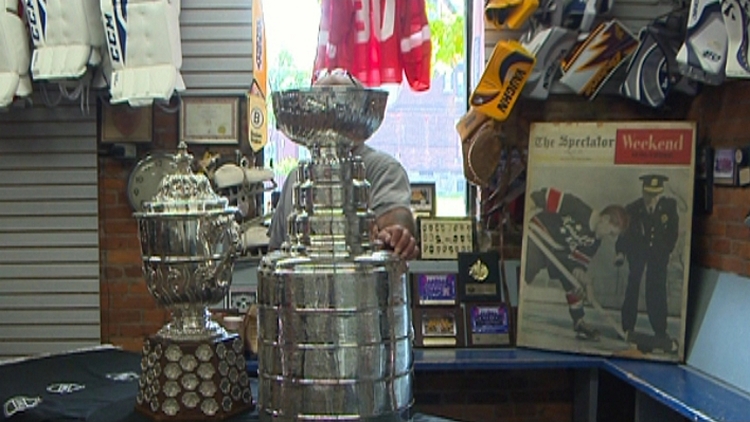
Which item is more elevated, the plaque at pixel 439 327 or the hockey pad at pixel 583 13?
the hockey pad at pixel 583 13

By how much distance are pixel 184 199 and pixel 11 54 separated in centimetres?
235

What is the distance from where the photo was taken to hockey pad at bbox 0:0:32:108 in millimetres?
3779

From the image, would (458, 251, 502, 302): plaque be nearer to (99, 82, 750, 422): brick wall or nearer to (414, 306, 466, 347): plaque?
(414, 306, 466, 347): plaque

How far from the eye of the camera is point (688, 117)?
13.3 feet

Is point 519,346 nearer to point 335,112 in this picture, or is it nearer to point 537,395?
point 537,395

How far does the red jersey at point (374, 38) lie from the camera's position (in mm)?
3994

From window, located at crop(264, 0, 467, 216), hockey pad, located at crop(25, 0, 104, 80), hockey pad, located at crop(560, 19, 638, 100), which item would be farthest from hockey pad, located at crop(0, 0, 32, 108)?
hockey pad, located at crop(560, 19, 638, 100)

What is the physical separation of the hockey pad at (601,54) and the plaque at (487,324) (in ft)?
4.05

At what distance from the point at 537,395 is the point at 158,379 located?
2.90m

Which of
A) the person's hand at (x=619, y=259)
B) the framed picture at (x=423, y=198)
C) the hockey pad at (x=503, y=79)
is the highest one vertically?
the hockey pad at (x=503, y=79)

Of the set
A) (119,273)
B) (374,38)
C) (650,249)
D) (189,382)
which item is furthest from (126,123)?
(650,249)

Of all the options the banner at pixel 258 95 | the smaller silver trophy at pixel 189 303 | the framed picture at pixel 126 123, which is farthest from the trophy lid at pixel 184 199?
the framed picture at pixel 126 123

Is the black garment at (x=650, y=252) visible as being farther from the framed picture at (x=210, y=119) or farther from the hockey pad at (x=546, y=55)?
the framed picture at (x=210, y=119)

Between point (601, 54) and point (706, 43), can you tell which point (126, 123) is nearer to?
point (601, 54)
